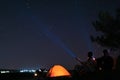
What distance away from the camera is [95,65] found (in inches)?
685

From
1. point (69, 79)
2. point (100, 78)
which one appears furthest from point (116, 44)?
point (100, 78)

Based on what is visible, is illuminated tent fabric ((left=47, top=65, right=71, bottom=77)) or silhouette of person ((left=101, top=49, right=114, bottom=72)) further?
illuminated tent fabric ((left=47, top=65, right=71, bottom=77))

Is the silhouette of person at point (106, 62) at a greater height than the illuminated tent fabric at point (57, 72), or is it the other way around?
the illuminated tent fabric at point (57, 72)

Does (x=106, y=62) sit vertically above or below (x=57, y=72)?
below

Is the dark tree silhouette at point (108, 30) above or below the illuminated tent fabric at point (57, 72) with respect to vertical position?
above

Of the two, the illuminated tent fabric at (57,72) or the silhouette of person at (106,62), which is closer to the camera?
the silhouette of person at (106,62)

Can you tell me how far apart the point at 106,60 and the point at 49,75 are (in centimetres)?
337

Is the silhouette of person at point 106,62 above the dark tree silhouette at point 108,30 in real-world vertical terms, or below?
below

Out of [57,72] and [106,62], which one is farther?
[57,72]

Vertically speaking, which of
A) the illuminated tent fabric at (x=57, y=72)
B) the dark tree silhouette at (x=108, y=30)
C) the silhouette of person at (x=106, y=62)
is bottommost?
the silhouette of person at (x=106, y=62)

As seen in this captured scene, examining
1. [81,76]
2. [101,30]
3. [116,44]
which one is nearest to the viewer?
[81,76]

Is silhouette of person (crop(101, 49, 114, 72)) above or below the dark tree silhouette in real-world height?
below

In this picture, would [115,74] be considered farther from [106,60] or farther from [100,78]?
[106,60]

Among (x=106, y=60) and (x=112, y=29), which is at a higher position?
(x=112, y=29)
